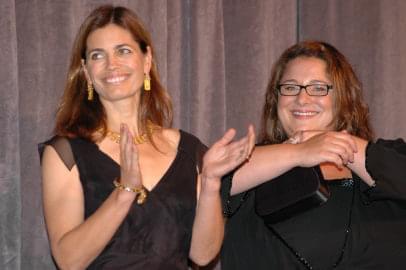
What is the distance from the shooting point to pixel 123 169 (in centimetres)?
185

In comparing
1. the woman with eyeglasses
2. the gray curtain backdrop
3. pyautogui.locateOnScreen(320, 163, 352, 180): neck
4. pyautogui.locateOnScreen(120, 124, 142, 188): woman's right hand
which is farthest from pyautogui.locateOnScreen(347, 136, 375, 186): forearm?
the gray curtain backdrop

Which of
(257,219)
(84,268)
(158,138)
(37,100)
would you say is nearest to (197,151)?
(158,138)

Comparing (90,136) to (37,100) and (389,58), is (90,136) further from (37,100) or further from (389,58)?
(389,58)

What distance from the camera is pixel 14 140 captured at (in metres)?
2.49

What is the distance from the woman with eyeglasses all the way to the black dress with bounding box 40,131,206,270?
16 centimetres

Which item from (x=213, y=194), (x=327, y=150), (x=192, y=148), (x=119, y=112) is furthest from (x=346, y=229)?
(x=119, y=112)

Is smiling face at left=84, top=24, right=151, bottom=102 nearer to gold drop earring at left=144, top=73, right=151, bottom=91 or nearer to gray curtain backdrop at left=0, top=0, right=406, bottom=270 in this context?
gold drop earring at left=144, top=73, right=151, bottom=91

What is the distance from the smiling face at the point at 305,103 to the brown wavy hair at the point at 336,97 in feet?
0.07

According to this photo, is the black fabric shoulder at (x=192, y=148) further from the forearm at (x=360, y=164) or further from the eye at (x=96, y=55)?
the forearm at (x=360, y=164)

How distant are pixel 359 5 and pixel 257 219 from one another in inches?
61.8

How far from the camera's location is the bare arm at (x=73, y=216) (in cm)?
190

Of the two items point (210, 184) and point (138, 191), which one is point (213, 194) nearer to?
point (210, 184)

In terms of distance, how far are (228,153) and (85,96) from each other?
60 centimetres

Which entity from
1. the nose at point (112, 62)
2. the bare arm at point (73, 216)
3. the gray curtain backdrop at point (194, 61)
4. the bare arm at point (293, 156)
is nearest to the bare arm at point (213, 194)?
the bare arm at point (293, 156)
